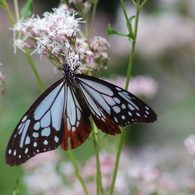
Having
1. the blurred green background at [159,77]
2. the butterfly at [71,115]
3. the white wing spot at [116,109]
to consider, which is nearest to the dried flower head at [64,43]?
the butterfly at [71,115]

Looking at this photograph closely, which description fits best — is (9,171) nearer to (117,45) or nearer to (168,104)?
(117,45)

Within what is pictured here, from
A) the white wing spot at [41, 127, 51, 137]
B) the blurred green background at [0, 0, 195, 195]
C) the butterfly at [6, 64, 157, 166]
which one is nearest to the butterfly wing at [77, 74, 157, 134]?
the butterfly at [6, 64, 157, 166]

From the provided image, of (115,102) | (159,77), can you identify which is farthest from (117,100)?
(159,77)

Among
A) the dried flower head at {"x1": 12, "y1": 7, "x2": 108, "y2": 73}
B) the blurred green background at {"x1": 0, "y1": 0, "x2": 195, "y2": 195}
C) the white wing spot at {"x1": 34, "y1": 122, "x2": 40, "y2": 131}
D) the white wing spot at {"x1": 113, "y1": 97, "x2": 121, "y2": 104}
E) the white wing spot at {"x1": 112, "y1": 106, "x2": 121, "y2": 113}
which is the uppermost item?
the dried flower head at {"x1": 12, "y1": 7, "x2": 108, "y2": 73}

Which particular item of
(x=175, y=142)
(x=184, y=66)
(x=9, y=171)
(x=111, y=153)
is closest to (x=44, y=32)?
(x=111, y=153)

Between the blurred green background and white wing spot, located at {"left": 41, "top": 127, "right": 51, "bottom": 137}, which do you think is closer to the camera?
white wing spot, located at {"left": 41, "top": 127, "right": 51, "bottom": 137}

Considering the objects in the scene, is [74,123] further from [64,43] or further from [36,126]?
[64,43]

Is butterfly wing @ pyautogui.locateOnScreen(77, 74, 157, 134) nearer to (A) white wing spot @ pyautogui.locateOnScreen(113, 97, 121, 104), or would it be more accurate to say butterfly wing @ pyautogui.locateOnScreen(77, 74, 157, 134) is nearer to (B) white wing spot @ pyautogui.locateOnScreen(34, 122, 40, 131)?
(A) white wing spot @ pyautogui.locateOnScreen(113, 97, 121, 104)

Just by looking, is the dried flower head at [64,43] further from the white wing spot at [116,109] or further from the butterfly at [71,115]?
the white wing spot at [116,109]
